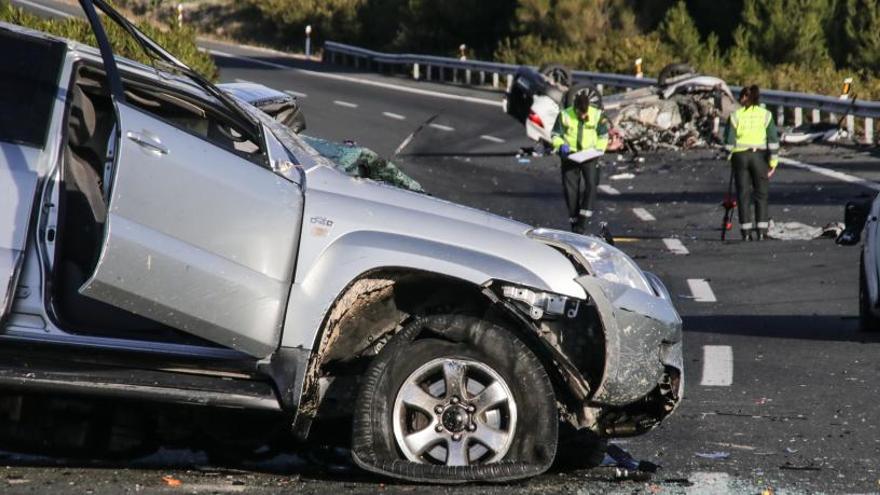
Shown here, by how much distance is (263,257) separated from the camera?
6.49 m

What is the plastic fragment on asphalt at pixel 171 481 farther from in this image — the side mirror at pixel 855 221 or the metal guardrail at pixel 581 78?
the metal guardrail at pixel 581 78

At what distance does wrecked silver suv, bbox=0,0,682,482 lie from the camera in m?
6.40

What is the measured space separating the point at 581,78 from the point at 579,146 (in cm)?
1791

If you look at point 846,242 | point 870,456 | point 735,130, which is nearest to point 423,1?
point 735,130

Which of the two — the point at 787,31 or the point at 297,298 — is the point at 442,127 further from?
the point at 297,298

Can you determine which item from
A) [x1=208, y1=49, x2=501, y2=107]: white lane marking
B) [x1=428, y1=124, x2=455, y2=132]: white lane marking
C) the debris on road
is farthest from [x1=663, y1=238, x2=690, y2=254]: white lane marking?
[x1=208, y1=49, x2=501, y2=107]: white lane marking

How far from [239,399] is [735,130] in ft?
43.0

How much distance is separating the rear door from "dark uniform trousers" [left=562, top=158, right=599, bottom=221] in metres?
11.8

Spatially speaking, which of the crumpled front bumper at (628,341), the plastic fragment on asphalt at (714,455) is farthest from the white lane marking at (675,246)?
the crumpled front bumper at (628,341)

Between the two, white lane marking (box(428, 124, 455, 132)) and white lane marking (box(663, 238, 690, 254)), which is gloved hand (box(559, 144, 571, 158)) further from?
white lane marking (box(428, 124, 455, 132))

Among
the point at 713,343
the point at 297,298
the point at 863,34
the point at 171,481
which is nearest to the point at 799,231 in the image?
the point at 713,343

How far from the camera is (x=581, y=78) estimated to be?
3594 cm

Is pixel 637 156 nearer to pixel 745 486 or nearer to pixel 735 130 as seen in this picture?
pixel 735 130

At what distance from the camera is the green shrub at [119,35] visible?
709 inches
